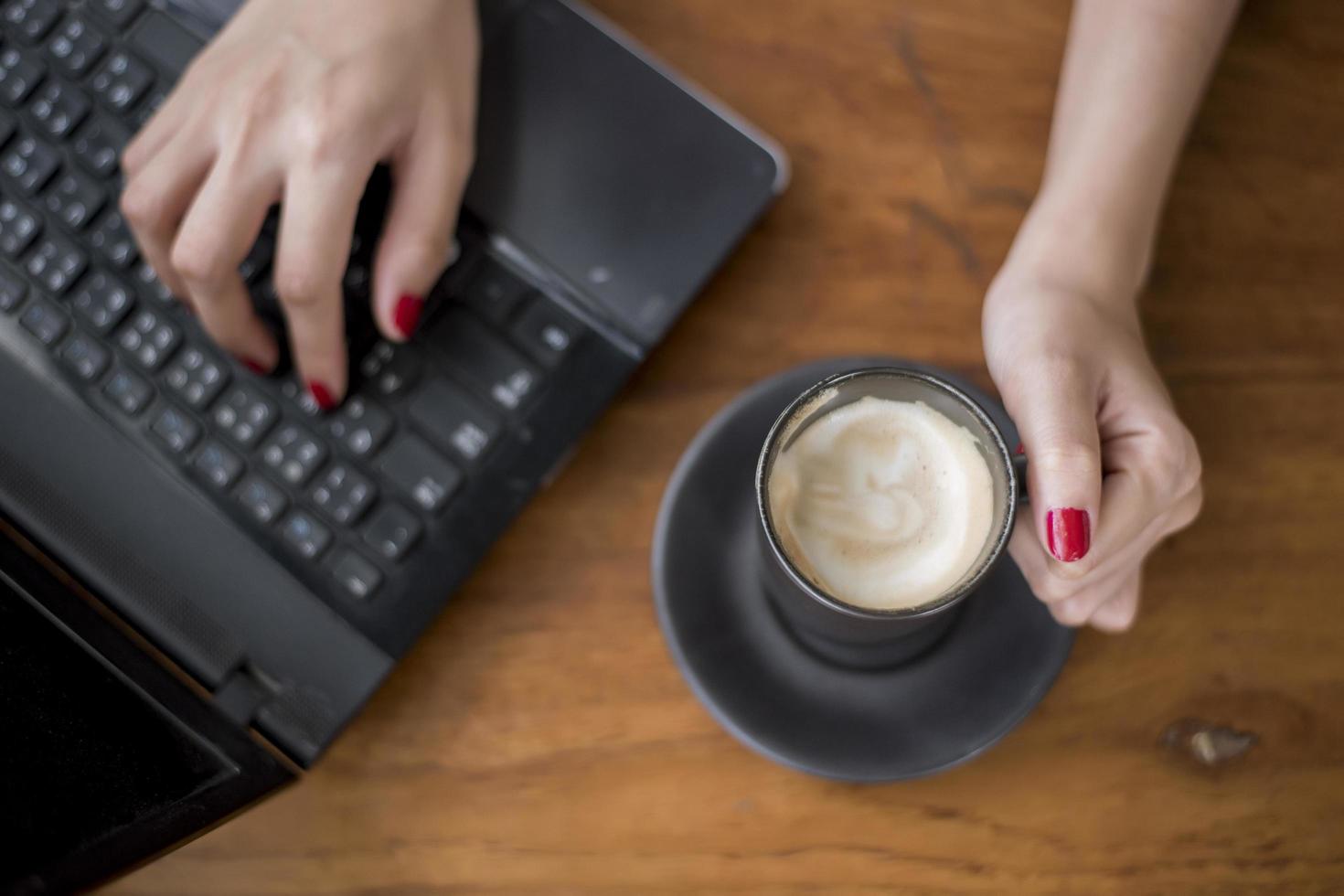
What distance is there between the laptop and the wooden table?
4 centimetres

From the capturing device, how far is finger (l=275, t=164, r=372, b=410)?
48 centimetres

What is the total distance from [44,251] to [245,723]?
26 cm

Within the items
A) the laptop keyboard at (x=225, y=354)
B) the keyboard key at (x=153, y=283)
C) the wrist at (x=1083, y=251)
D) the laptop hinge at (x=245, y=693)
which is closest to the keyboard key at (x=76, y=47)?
the laptop keyboard at (x=225, y=354)

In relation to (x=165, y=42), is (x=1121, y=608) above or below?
below

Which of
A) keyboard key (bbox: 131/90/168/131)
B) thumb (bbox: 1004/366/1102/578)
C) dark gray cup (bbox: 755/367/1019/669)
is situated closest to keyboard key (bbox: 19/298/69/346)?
keyboard key (bbox: 131/90/168/131)

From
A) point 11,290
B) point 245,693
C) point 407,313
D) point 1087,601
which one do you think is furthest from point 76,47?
point 1087,601

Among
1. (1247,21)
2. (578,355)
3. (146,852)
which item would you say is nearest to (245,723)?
(146,852)

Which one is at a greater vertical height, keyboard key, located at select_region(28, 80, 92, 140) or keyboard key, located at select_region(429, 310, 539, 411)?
keyboard key, located at select_region(28, 80, 92, 140)

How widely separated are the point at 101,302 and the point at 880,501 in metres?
0.40

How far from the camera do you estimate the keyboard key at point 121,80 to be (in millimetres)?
546

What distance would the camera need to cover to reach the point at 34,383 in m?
0.51

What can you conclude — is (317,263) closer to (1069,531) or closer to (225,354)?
(225,354)

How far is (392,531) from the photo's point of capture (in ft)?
1.63

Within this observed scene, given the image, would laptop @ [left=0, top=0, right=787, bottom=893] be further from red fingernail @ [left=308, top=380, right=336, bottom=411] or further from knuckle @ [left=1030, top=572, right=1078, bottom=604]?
knuckle @ [left=1030, top=572, right=1078, bottom=604]
